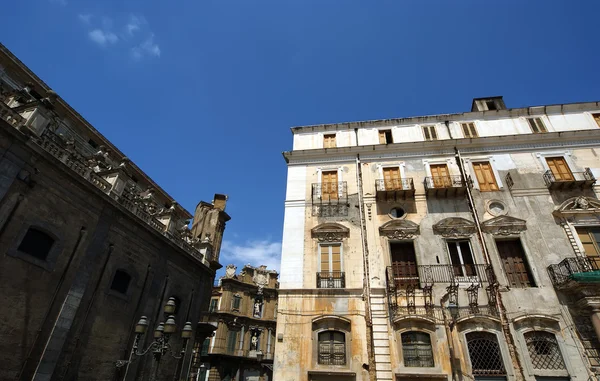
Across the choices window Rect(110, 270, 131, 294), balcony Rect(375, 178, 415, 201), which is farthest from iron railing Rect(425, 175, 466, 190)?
window Rect(110, 270, 131, 294)

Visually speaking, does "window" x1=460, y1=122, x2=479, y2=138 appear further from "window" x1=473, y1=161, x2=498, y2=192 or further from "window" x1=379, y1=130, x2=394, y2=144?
"window" x1=379, y1=130, x2=394, y2=144

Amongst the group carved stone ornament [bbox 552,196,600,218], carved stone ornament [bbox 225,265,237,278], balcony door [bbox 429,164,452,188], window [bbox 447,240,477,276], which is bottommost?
window [bbox 447,240,477,276]

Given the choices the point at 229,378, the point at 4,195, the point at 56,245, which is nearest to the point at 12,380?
the point at 56,245

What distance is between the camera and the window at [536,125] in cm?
1884

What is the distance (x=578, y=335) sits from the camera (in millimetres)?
12641

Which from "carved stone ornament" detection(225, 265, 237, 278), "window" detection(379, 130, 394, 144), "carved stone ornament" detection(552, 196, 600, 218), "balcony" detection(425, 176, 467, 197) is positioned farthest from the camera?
"carved stone ornament" detection(225, 265, 237, 278)

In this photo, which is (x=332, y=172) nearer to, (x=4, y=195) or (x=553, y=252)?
(x=553, y=252)

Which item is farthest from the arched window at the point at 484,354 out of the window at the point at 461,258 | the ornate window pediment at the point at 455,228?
the ornate window pediment at the point at 455,228

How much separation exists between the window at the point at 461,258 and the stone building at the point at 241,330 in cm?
2765

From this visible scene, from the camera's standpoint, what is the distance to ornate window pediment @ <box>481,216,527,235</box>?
50.9ft

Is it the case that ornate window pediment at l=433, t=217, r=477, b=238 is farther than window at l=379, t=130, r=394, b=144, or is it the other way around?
window at l=379, t=130, r=394, b=144

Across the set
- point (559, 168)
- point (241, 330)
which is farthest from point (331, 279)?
point (241, 330)

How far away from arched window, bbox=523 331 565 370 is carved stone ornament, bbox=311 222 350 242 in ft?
28.5

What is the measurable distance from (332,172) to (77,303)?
14068mm
